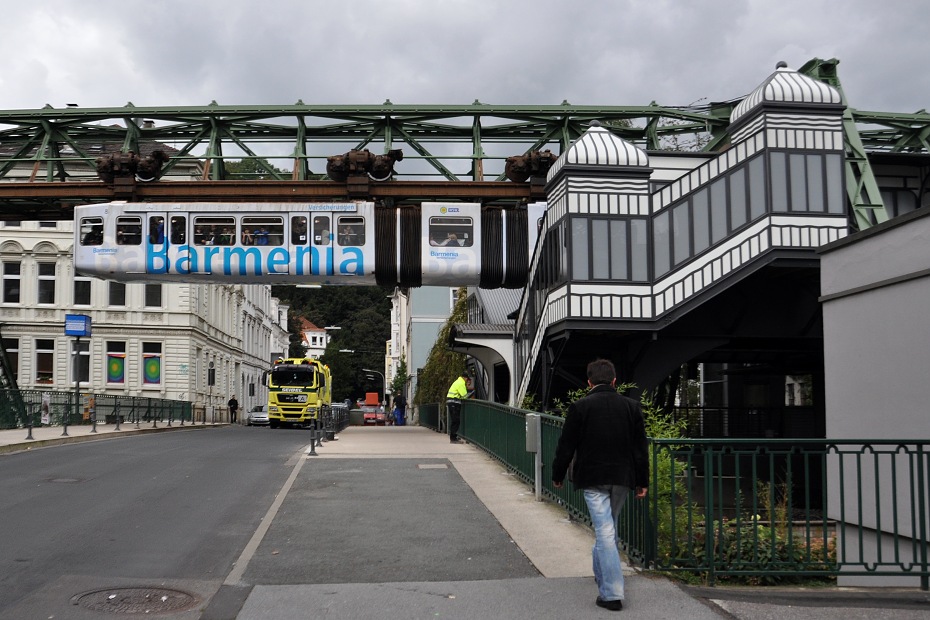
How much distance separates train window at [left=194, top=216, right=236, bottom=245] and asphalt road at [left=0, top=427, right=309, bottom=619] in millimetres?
8487

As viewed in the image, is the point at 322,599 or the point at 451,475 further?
the point at 451,475

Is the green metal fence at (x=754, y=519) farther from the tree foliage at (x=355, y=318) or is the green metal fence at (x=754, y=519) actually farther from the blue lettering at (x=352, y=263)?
the tree foliage at (x=355, y=318)

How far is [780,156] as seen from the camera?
20.2 metres

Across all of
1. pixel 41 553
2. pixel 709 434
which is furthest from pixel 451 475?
pixel 709 434

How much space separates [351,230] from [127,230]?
20.2 feet

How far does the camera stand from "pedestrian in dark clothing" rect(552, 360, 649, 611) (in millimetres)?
6978

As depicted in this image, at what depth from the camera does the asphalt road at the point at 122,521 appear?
7938mm

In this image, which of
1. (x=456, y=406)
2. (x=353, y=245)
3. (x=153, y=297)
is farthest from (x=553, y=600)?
(x=153, y=297)

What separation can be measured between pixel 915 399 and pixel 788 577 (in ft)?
7.63

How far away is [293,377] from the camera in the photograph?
4369cm

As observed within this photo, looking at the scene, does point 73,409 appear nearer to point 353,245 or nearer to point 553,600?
point 353,245

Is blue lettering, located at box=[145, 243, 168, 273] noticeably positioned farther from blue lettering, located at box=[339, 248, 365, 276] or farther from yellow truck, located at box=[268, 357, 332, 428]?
yellow truck, located at box=[268, 357, 332, 428]

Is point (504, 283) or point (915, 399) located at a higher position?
point (504, 283)

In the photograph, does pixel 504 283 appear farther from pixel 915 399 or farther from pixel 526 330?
pixel 915 399
